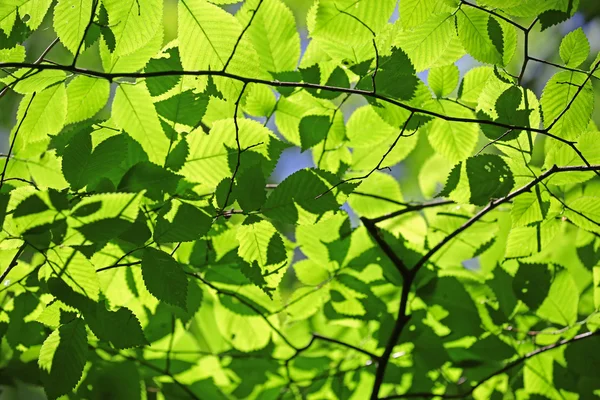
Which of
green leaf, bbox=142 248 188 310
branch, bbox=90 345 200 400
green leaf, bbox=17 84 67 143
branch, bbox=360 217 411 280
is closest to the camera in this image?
green leaf, bbox=142 248 188 310

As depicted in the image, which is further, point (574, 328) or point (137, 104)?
point (574, 328)

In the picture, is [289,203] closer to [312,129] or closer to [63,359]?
[312,129]

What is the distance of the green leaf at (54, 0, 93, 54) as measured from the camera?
0.70 metres

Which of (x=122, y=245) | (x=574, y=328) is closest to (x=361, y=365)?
(x=574, y=328)

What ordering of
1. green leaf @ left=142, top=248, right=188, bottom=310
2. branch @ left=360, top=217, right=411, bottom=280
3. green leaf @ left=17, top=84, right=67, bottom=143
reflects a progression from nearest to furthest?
green leaf @ left=142, top=248, right=188, bottom=310, green leaf @ left=17, top=84, right=67, bottom=143, branch @ left=360, top=217, right=411, bottom=280

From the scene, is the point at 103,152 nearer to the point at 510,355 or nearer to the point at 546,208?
the point at 546,208

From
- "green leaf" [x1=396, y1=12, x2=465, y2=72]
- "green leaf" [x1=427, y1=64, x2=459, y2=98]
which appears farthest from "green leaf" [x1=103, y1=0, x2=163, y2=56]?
"green leaf" [x1=427, y1=64, x2=459, y2=98]

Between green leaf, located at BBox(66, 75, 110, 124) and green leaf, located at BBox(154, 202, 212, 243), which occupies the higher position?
green leaf, located at BBox(66, 75, 110, 124)

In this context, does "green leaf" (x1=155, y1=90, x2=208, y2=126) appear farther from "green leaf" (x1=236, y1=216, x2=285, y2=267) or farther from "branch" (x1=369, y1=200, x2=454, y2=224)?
"branch" (x1=369, y1=200, x2=454, y2=224)

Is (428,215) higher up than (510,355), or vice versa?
(428,215)

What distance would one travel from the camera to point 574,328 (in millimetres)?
967

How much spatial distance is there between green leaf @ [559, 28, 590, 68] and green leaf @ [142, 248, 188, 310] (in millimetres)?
600

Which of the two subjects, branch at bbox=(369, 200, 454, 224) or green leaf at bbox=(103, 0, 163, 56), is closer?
green leaf at bbox=(103, 0, 163, 56)

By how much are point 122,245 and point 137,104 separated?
0.72 feet
